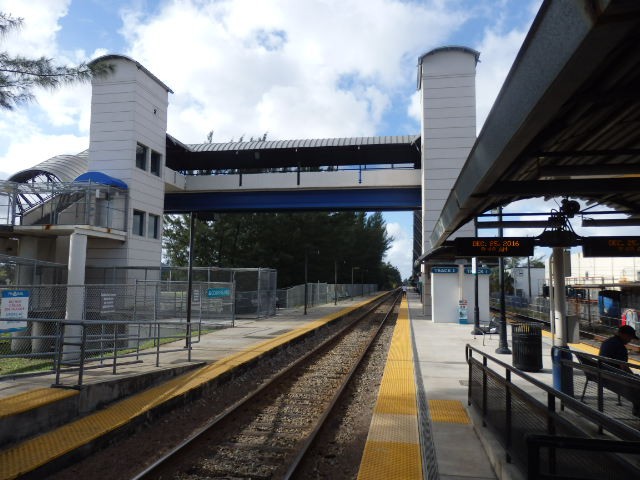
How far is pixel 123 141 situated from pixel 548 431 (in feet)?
83.6

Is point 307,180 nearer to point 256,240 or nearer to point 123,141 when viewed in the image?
point 123,141

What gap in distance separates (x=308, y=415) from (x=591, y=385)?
452cm

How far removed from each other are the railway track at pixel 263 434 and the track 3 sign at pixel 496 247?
12.3 ft

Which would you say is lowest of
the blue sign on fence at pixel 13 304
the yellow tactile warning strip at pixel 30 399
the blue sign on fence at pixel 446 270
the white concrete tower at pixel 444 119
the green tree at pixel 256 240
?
the yellow tactile warning strip at pixel 30 399

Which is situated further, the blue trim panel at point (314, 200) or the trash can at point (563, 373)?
the blue trim panel at point (314, 200)

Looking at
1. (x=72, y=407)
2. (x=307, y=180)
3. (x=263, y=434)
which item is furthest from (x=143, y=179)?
(x=263, y=434)

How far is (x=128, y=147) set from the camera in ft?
82.0

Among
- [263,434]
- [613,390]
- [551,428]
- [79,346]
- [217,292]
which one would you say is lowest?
[263,434]

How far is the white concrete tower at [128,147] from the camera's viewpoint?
24.5 meters

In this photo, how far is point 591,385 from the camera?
23.3ft

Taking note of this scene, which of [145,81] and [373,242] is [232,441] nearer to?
[145,81]

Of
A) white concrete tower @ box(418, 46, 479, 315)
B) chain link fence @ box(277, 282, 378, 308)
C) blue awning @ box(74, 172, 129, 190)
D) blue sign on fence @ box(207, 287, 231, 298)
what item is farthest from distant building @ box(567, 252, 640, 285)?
blue awning @ box(74, 172, 129, 190)

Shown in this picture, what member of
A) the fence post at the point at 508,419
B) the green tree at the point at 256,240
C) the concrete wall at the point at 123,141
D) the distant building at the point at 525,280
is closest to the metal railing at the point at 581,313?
the fence post at the point at 508,419

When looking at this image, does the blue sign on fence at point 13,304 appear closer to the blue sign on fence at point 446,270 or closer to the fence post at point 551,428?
the fence post at point 551,428
